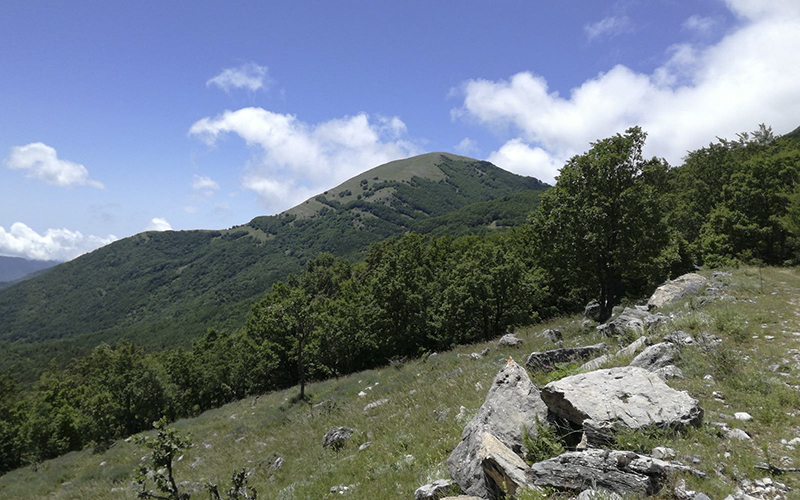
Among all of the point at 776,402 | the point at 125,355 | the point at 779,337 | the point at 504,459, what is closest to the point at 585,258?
the point at 779,337

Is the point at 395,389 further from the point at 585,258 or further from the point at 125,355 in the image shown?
the point at 125,355

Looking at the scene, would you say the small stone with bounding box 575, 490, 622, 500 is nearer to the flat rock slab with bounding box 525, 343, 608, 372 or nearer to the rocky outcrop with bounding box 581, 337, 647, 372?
the rocky outcrop with bounding box 581, 337, 647, 372

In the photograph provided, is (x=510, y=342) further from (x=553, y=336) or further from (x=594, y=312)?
(x=594, y=312)

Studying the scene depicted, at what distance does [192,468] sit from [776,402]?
66.5ft

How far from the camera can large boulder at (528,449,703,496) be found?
15.0 ft

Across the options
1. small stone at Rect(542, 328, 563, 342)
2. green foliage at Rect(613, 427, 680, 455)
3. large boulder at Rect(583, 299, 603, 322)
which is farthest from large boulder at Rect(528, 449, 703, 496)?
large boulder at Rect(583, 299, 603, 322)

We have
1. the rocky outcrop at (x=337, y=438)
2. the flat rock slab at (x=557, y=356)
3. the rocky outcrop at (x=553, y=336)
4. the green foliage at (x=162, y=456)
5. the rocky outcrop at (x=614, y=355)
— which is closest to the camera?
the green foliage at (x=162, y=456)

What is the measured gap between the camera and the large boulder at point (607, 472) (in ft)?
15.0

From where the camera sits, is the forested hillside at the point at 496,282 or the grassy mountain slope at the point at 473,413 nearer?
the grassy mountain slope at the point at 473,413

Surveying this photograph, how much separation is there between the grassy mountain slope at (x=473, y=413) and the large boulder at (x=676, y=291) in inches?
52.0

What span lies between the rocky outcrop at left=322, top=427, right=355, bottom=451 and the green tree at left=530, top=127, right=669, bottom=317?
48.7 ft


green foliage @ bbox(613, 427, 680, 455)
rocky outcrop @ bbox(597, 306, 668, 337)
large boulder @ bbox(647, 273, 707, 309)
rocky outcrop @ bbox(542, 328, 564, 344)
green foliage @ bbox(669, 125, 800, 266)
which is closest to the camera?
green foliage @ bbox(613, 427, 680, 455)

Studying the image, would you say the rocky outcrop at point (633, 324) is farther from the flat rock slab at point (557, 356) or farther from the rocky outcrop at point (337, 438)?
the rocky outcrop at point (337, 438)

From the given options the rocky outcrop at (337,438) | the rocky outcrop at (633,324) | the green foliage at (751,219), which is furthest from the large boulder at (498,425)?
the green foliage at (751,219)
